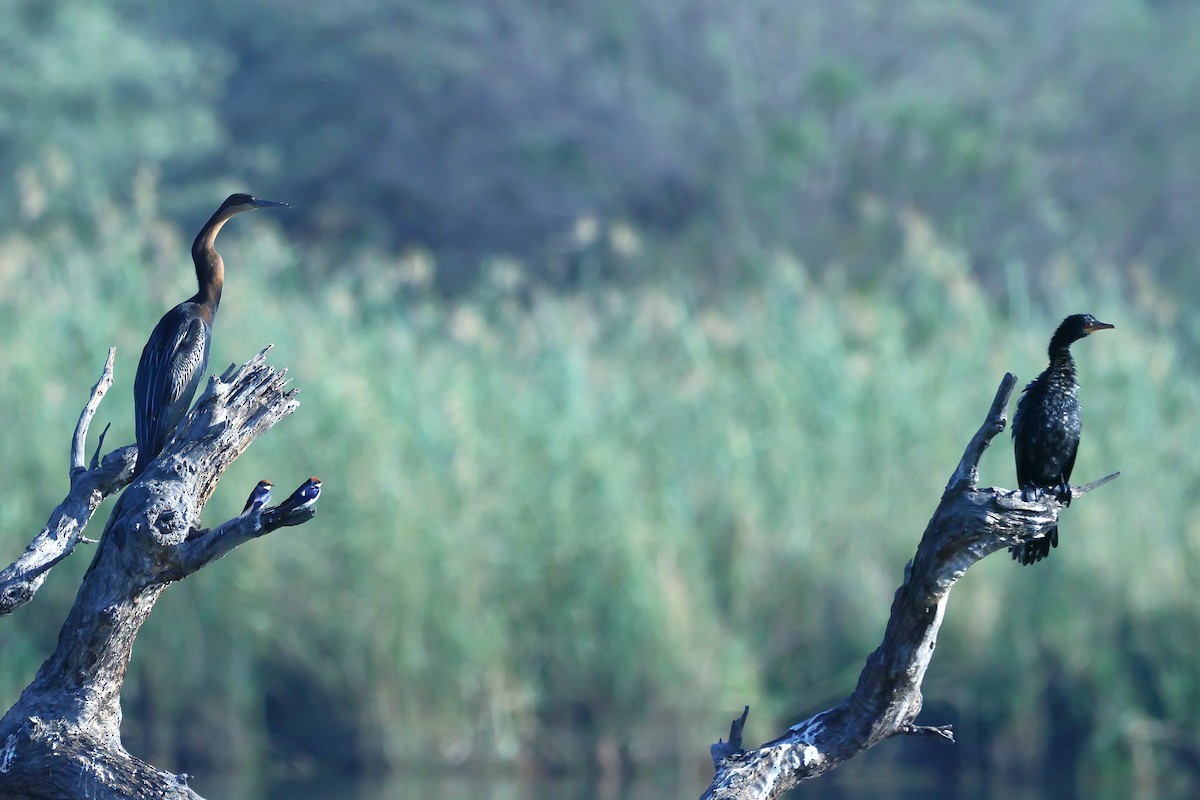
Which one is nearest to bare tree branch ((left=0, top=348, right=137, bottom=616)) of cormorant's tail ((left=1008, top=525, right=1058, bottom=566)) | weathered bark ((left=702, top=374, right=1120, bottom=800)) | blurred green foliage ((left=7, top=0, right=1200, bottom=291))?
weathered bark ((left=702, top=374, right=1120, bottom=800))

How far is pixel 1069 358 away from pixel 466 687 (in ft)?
12.4

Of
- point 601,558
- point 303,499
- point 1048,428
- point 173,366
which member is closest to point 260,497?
point 303,499

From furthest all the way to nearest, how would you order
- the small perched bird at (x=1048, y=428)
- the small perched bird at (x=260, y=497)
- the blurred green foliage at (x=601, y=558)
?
the blurred green foliage at (x=601, y=558) < the small perched bird at (x=1048, y=428) < the small perched bird at (x=260, y=497)

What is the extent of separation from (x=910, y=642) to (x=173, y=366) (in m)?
1.80

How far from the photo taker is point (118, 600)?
10.3 feet

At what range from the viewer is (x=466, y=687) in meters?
7.23

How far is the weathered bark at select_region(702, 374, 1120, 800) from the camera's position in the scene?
9.47 ft

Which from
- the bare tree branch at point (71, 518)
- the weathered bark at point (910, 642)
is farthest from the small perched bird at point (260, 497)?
the weathered bark at point (910, 642)

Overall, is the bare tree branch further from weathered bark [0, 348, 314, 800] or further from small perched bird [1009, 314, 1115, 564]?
small perched bird [1009, 314, 1115, 564]

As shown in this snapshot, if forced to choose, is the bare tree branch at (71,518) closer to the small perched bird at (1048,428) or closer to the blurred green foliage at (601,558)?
the small perched bird at (1048,428)

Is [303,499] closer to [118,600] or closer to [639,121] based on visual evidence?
[118,600]

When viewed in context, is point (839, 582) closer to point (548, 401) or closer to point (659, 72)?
point (548, 401)

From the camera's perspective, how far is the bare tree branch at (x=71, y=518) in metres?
3.22

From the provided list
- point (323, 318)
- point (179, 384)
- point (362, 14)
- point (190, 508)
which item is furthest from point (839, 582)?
point (362, 14)
